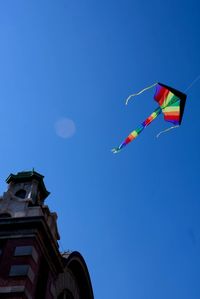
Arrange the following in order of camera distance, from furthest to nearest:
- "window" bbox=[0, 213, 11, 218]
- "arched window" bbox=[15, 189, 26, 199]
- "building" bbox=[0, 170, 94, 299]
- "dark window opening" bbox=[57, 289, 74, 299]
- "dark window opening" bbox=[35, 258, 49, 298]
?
1. "arched window" bbox=[15, 189, 26, 199]
2. "dark window opening" bbox=[57, 289, 74, 299]
3. "window" bbox=[0, 213, 11, 218]
4. "dark window opening" bbox=[35, 258, 49, 298]
5. "building" bbox=[0, 170, 94, 299]

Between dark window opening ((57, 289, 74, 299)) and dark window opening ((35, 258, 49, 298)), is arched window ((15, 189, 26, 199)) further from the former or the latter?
dark window opening ((57, 289, 74, 299))

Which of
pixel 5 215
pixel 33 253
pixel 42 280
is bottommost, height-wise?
pixel 42 280

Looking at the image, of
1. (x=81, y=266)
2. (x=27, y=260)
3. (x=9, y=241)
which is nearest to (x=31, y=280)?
(x=27, y=260)

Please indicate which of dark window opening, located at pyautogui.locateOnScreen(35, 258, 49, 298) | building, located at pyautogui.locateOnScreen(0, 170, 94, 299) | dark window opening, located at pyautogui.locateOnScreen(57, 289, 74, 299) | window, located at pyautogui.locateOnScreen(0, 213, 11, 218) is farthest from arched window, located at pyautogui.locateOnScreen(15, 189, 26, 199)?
dark window opening, located at pyautogui.locateOnScreen(57, 289, 74, 299)

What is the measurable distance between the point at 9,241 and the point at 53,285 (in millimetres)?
2617

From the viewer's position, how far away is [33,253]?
14766mm

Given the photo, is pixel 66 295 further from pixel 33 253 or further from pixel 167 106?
pixel 167 106

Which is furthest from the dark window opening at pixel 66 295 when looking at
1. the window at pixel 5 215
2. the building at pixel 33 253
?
the window at pixel 5 215

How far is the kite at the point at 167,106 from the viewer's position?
14461 mm

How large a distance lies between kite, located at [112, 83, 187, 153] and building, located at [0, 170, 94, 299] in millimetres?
4645

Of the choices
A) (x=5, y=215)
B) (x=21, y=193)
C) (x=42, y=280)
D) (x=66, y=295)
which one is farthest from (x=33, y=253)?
(x=21, y=193)

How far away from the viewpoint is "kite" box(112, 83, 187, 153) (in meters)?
14.5

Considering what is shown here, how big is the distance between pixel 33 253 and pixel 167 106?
24.0 feet

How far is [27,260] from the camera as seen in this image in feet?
47.1
